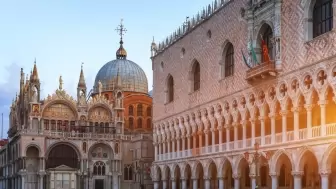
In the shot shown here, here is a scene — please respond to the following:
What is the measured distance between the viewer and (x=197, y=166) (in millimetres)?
47844

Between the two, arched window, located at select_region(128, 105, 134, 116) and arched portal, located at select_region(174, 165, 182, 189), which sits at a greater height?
arched window, located at select_region(128, 105, 134, 116)

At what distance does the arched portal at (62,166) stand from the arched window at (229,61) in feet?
77.5

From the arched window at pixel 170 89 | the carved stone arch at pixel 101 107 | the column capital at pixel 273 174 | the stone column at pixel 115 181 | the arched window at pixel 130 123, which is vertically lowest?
the stone column at pixel 115 181

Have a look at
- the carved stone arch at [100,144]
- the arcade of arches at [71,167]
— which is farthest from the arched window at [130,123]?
the carved stone arch at [100,144]

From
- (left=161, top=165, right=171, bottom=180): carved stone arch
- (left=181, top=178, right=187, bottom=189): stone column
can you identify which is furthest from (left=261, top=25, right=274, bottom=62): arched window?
(left=161, top=165, right=171, bottom=180): carved stone arch

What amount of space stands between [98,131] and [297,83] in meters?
33.8

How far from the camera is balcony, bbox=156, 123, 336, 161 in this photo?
105ft

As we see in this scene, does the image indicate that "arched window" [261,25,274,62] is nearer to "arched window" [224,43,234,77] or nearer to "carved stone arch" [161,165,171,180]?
"arched window" [224,43,234,77]

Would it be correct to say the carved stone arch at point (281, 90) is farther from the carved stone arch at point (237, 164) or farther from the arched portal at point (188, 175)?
the arched portal at point (188, 175)

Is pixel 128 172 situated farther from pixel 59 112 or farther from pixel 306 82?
pixel 306 82

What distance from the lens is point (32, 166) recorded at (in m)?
60.1

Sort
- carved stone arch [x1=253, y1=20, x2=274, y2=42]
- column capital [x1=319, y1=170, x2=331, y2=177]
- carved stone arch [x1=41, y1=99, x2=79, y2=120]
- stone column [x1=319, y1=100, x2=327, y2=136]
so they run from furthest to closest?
carved stone arch [x1=41, y1=99, x2=79, y2=120]
carved stone arch [x1=253, y1=20, x2=274, y2=42]
stone column [x1=319, y1=100, x2=327, y2=136]
column capital [x1=319, y1=170, x2=331, y2=177]

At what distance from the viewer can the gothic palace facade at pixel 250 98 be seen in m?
32.7

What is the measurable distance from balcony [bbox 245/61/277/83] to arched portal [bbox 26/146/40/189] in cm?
2894
